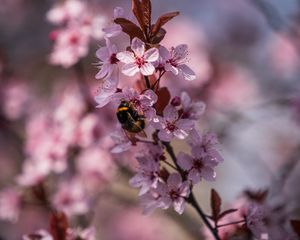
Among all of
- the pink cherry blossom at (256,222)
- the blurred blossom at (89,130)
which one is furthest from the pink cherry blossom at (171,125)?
the blurred blossom at (89,130)

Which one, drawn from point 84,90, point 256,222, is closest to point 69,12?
point 84,90

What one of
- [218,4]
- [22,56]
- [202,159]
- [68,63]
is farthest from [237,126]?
[218,4]

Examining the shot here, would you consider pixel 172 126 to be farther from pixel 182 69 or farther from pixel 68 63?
pixel 68 63

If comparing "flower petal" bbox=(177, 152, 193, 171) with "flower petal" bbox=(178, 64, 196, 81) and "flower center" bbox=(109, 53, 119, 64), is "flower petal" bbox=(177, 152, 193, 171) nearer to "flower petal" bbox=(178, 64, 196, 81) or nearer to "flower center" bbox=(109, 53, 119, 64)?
"flower petal" bbox=(178, 64, 196, 81)

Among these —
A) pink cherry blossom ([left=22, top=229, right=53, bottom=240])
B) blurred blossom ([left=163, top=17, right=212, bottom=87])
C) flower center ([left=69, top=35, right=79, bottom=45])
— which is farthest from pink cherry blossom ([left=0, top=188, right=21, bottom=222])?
blurred blossom ([left=163, top=17, right=212, bottom=87])

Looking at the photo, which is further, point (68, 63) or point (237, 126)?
point (237, 126)

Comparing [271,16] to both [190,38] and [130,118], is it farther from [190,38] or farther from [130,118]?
[190,38]
